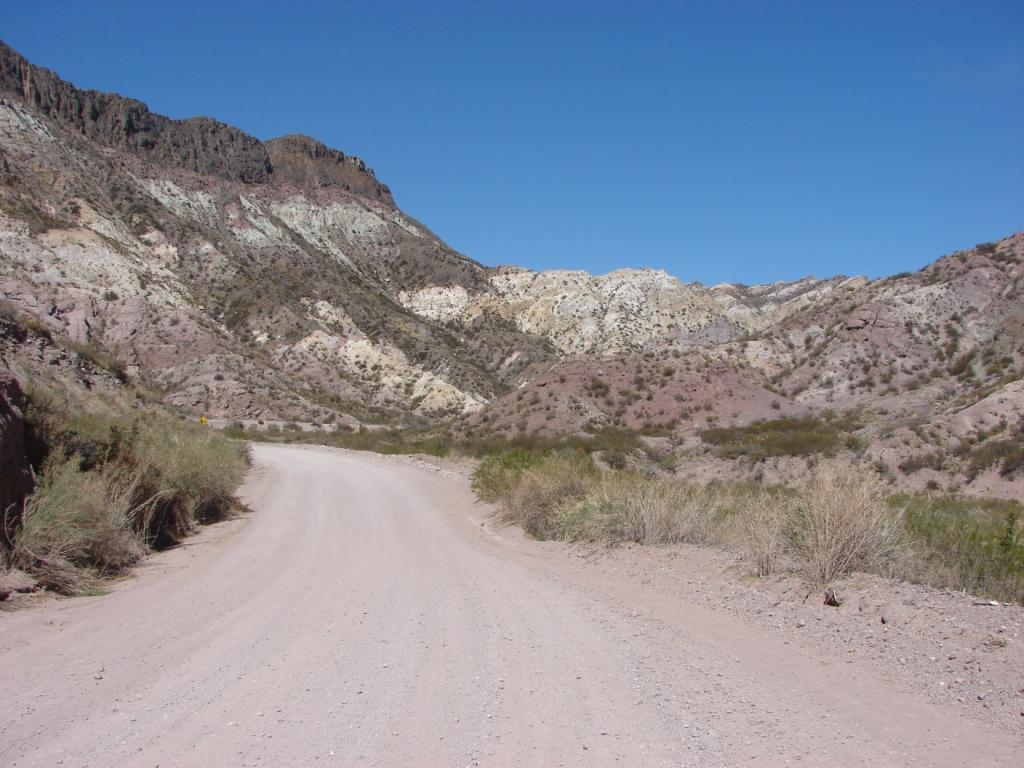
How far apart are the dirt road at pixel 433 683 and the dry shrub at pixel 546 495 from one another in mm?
4153

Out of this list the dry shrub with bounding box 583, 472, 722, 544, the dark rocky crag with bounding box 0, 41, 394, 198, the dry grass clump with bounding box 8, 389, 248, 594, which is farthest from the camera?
the dark rocky crag with bounding box 0, 41, 394, 198

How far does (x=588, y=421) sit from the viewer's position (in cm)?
3416

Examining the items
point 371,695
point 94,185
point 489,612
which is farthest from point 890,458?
point 94,185

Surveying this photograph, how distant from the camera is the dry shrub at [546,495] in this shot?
13859 millimetres

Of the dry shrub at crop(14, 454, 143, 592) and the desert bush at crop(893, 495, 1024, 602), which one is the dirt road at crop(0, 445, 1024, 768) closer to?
the dry shrub at crop(14, 454, 143, 592)

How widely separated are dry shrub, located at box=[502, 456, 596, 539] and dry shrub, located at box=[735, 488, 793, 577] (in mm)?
4484

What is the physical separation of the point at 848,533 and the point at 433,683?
484 centimetres

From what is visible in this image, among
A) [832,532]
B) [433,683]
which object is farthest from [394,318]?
[433,683]

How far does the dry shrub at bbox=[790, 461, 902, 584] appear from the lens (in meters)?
7.69

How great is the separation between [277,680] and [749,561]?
19.0 feet

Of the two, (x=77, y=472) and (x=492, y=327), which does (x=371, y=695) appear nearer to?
(x=77, y=472)

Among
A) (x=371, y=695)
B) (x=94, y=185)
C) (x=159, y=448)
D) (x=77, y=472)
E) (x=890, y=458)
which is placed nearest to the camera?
(x=371, y=695)

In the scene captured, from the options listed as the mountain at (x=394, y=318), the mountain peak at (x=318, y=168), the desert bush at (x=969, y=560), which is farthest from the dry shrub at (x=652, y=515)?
the mountain peak at (x=318, y=168)

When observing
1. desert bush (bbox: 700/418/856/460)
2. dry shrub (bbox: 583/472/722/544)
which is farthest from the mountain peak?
dry shrub (bbox: 583/472/722/544)
